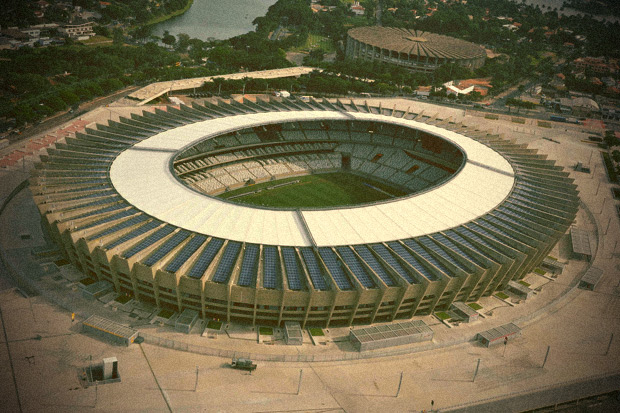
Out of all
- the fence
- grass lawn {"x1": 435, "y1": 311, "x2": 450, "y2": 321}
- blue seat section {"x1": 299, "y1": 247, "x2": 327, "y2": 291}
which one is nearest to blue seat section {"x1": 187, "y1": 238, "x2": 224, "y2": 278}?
the fence

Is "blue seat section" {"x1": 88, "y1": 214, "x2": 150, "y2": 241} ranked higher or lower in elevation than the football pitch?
higher

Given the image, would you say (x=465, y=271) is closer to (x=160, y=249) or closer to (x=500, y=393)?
(x=500, y=393)

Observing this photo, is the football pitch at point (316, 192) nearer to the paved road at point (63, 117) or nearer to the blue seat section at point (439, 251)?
the blue seat section at point (439, 251)

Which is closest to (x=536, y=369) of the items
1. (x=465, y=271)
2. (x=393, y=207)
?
(x=465, y=271)

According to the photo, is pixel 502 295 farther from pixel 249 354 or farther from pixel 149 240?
pixel 149 240

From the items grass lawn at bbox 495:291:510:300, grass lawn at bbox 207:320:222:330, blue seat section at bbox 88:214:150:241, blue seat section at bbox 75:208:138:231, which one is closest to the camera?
grass lawn at bbox 207:320:222:330

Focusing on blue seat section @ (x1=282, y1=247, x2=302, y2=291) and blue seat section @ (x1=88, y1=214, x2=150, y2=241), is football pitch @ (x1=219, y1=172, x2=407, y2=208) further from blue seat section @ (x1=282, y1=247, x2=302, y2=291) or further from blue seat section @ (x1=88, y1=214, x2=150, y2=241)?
blue seat section @ (x1=282, y1=247, x2=302, y2=291)
